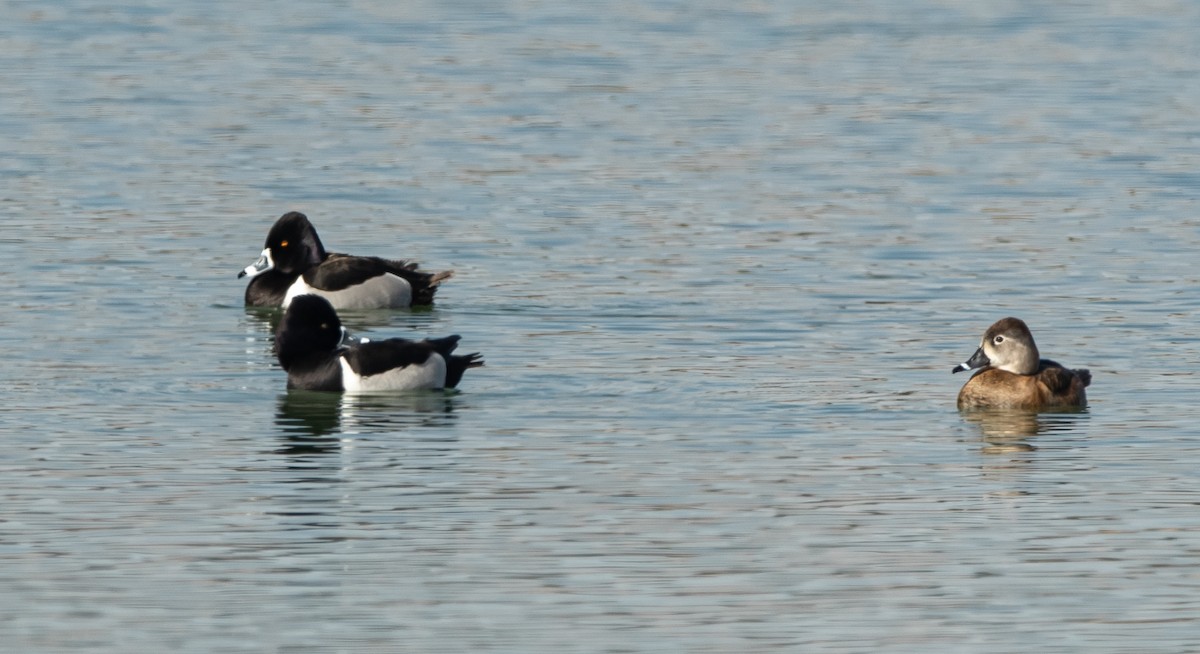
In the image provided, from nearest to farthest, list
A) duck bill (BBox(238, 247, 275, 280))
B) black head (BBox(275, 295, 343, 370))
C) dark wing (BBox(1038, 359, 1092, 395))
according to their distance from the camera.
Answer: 1. dark wing (BBox(1038, 359, 1092, 395))
2. black head (BBox(275, 295, 343, 370))
3. duck bill (BBox(238, 247, 275, 280))

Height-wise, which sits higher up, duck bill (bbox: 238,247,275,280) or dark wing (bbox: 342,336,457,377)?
duck bill (bbox: 238,247,275,280)

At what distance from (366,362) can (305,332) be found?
0.62m

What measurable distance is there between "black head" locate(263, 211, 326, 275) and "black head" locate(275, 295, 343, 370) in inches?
193

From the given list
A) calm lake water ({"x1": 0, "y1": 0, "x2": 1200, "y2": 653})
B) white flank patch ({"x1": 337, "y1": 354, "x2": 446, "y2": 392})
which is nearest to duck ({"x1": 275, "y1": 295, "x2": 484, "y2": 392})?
white flank patch ({"x1": 337, "y1": 354, "x2": 446, "y2": 392})

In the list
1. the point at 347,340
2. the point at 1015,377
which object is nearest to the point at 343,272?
the point at 347,340

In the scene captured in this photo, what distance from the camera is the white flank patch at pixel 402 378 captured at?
60.3 feet

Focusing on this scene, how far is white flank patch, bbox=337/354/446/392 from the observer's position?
→ 1839 cm

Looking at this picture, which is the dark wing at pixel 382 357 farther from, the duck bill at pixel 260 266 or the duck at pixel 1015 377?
the duck bill at pixel 260 266

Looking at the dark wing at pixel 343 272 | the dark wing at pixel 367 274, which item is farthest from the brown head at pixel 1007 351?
the dark wing at pixel 343 272

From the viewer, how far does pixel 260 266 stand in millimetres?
23922

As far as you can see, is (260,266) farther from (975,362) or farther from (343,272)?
(975,362)

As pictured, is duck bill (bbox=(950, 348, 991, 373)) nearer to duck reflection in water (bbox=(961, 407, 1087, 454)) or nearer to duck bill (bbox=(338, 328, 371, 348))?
duck reflection in water (bbox=(961, 407, 1087, 454))

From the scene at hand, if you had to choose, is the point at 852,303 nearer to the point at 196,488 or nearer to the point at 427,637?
the point at 196,488

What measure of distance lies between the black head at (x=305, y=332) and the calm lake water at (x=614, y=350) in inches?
11.1
